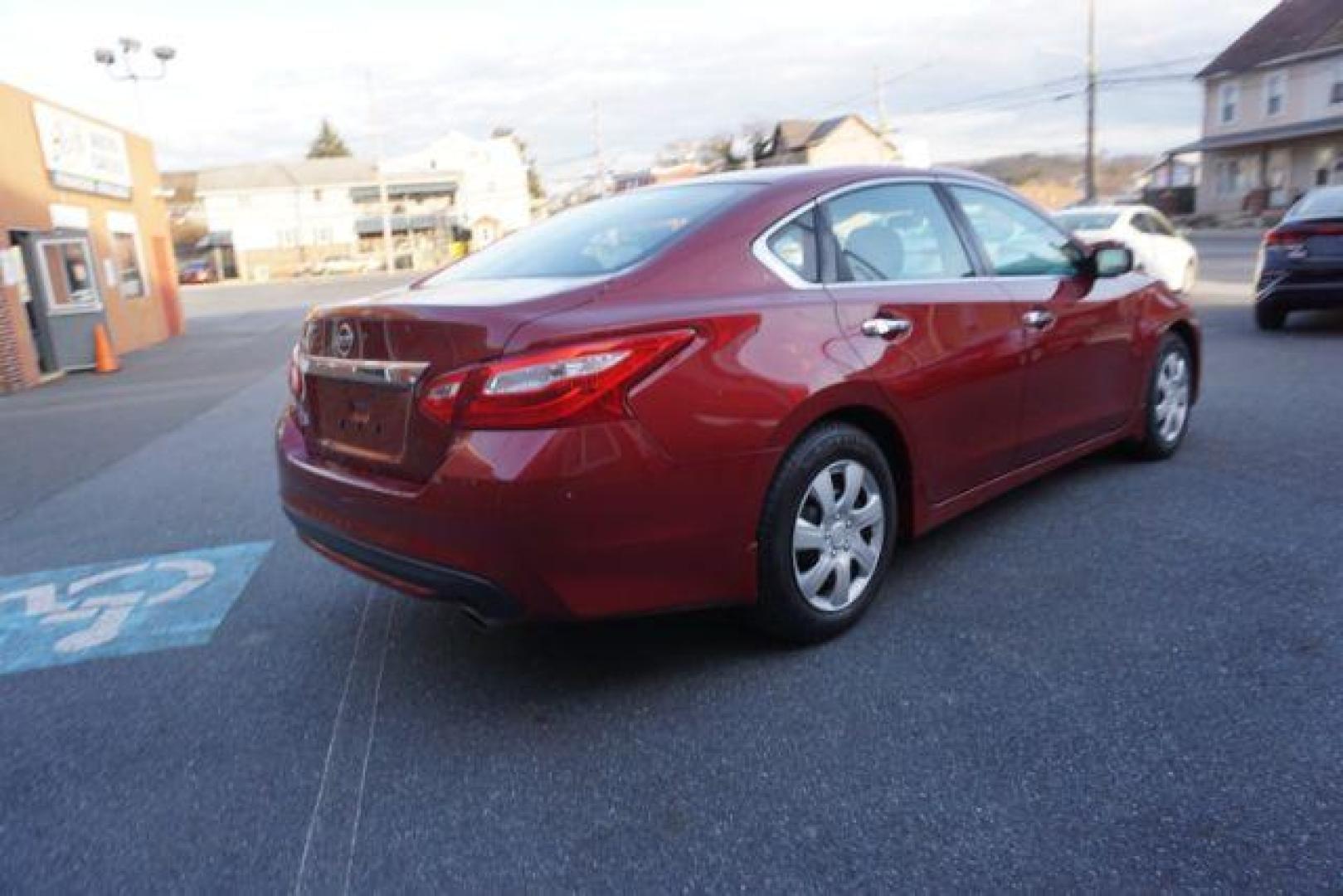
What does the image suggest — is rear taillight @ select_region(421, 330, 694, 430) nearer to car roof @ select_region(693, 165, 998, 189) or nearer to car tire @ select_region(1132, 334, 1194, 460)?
car roof @ select_region(693, 165, 998, 189)

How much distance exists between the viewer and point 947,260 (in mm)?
4043

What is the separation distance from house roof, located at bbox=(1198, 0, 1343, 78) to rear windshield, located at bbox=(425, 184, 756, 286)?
41392 millimetres

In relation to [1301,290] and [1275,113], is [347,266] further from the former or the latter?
[1301,290]

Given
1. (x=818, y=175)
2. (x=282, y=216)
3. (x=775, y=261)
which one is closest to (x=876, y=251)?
(x=818, y=175)

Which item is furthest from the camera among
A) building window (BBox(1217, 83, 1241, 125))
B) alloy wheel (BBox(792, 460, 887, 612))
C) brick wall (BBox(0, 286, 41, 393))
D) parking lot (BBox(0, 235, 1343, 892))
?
building window (BBox(1217, 83, 1241, 125))

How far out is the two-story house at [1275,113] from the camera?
36688mm

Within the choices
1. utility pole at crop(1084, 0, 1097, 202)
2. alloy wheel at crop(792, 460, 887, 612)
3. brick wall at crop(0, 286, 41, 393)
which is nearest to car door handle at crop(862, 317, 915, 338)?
alloy wheel at crop(792, 460, 887, 612)

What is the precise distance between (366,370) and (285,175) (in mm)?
71427

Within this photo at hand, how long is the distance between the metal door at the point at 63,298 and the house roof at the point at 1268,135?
126ft

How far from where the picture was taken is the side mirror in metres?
4.68

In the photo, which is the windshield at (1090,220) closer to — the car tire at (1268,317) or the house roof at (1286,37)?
the car tire at (1268,317)

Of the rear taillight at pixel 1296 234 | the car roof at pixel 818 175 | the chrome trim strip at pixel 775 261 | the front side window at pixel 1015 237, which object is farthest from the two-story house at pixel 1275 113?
the chrome trim strip at pixel 775 261

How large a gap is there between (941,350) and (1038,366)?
73 cm

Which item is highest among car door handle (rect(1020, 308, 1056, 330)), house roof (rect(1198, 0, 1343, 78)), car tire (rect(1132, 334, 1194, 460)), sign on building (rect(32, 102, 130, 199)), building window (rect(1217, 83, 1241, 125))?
house roof (rect(1198, 0, 1343, 78))
